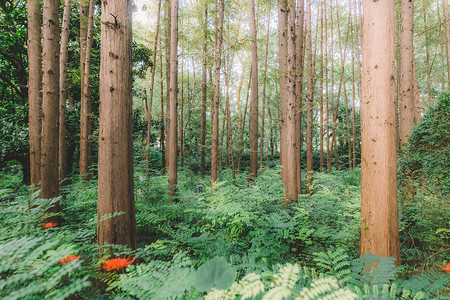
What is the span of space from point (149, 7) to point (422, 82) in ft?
73.6

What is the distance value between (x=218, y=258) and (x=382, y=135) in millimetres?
2282

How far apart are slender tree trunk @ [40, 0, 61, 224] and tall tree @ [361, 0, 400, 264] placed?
5641 mm

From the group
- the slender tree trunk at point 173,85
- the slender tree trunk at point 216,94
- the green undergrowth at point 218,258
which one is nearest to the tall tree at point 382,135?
the green undergrowth at point 218,258

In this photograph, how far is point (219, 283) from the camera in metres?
0.97

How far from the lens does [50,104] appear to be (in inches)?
172

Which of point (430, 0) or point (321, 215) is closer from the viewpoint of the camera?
point (321, 215)

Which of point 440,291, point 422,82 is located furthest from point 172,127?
point 422,82

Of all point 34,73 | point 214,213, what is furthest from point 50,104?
point 214,213

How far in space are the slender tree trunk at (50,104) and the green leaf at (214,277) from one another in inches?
186

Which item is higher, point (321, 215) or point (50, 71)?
point (50, 71)

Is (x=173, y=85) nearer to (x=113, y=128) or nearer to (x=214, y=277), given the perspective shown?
(x=113, y=128)

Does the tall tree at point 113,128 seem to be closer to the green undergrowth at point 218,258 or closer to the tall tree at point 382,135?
the green undergrowth at point 218,258

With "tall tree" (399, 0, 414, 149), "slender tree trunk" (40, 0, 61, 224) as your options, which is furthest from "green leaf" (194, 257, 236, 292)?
"tall tree" (399, 0, 414, 149)

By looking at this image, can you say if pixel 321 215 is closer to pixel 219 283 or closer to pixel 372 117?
pixel 372 117
